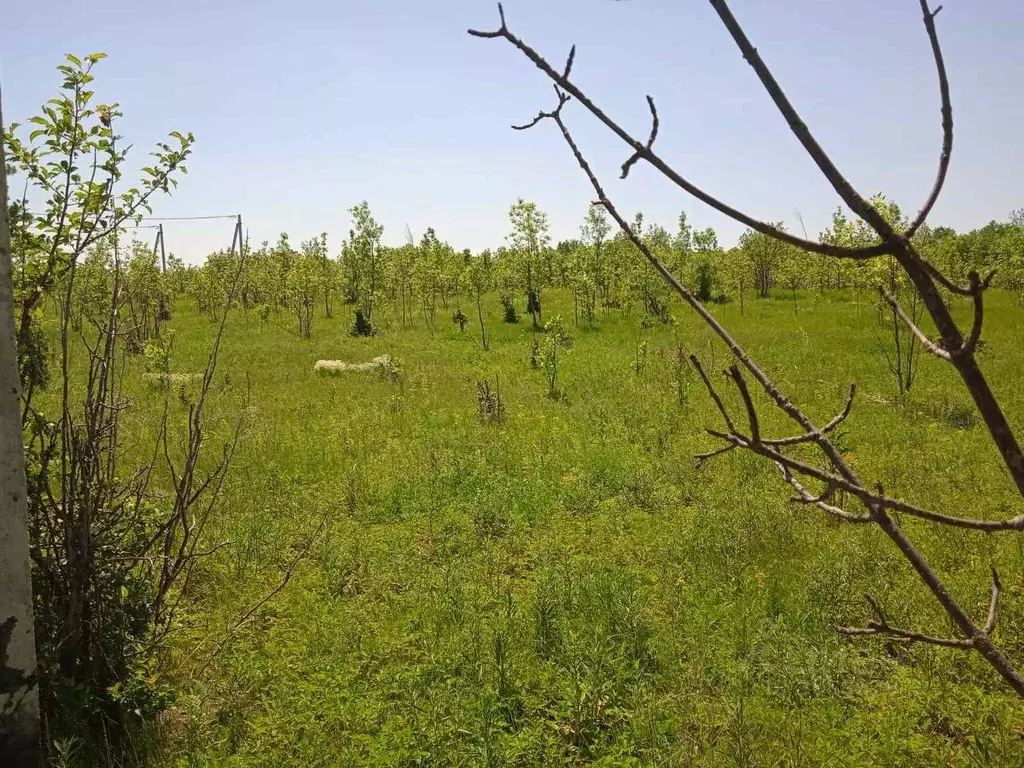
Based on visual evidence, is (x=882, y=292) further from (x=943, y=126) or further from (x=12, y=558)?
(x=12, y=558)

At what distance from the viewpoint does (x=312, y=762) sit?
11.2ft

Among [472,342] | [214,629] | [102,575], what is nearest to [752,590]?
[214,629]

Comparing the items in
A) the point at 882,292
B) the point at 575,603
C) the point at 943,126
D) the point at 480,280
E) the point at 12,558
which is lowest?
the point at 575,603

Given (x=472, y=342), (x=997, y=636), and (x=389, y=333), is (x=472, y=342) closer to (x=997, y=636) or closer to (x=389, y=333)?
(x=389, y=333)

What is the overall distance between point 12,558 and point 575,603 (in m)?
4.08

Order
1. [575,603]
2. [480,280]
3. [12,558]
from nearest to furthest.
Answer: [12,558] < [575,603] < [480,280]

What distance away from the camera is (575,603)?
5.01m

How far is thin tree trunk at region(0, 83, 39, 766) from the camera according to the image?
1525mm

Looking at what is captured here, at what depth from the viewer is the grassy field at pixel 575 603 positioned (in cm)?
359

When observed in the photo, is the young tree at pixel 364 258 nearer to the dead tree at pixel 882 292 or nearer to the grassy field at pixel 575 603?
the grassy field at pixel 575 603

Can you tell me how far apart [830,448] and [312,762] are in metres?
3.66

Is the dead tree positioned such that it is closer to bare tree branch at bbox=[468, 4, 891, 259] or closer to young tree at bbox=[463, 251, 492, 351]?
bare tree branch at bbox=[468, 4, 891, 259]

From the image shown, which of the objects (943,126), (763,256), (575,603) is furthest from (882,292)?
(763,256)

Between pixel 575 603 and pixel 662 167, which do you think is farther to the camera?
pixel 575 603
